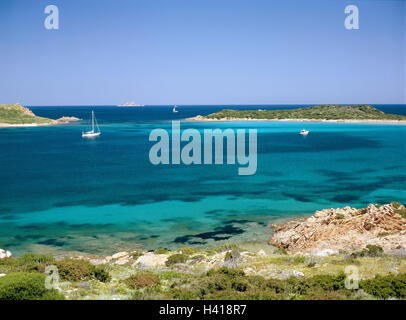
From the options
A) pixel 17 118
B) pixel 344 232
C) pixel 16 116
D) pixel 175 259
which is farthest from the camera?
pixel 16 116

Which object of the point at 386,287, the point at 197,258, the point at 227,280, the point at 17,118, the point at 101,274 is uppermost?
the point at 17,118

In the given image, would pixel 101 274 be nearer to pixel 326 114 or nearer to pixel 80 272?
pixel 80 272

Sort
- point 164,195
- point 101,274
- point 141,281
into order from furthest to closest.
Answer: point 164,195 < point 101,274 < point 141,281

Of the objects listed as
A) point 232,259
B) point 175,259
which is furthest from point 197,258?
point 232,259

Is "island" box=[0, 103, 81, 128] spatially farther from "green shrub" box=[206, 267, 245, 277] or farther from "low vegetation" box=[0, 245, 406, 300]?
"green shrub" box=[206, 267, 245, 277]

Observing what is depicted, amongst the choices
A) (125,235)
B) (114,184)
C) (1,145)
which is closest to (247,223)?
(125,235)

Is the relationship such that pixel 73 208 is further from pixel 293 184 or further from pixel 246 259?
pixel 293 184
